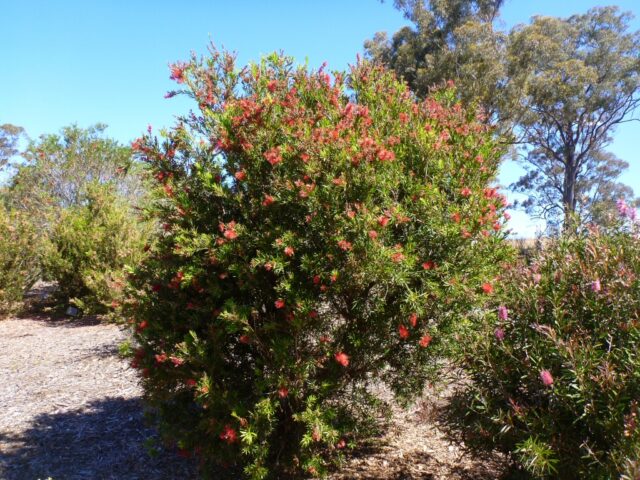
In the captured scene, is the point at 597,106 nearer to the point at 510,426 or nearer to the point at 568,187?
the point at 568,187

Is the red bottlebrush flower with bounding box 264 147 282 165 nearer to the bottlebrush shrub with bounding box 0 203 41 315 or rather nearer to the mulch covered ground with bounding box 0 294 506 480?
the mulch covered ground with bounding box 0 294 506 480

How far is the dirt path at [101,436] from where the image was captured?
419cm

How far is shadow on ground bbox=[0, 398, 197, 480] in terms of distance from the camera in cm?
437

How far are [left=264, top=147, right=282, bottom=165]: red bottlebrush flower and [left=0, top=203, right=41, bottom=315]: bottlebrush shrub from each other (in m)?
9.64

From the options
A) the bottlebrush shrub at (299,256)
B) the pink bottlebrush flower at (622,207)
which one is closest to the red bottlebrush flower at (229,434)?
the bottlebrush shrub at (299,256)

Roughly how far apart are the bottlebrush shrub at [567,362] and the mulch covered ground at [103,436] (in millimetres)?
584

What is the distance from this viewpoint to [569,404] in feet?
8.51

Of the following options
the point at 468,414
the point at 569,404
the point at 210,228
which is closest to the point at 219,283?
the point at 210,228

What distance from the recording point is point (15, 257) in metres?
11.0

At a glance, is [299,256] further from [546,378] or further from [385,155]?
[546,378]

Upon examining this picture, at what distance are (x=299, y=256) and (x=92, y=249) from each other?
8818 millimetres

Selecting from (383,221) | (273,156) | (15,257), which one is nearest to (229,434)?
(383,221)

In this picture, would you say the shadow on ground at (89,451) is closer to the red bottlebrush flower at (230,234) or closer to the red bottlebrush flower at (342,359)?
the red bottlebrush flower at (342,359)

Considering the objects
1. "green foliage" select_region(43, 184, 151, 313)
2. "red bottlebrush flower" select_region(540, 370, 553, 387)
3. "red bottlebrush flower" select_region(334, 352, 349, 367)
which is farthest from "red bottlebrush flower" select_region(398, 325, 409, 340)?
"green foliage" select_region(43, 184, 151, 313)
